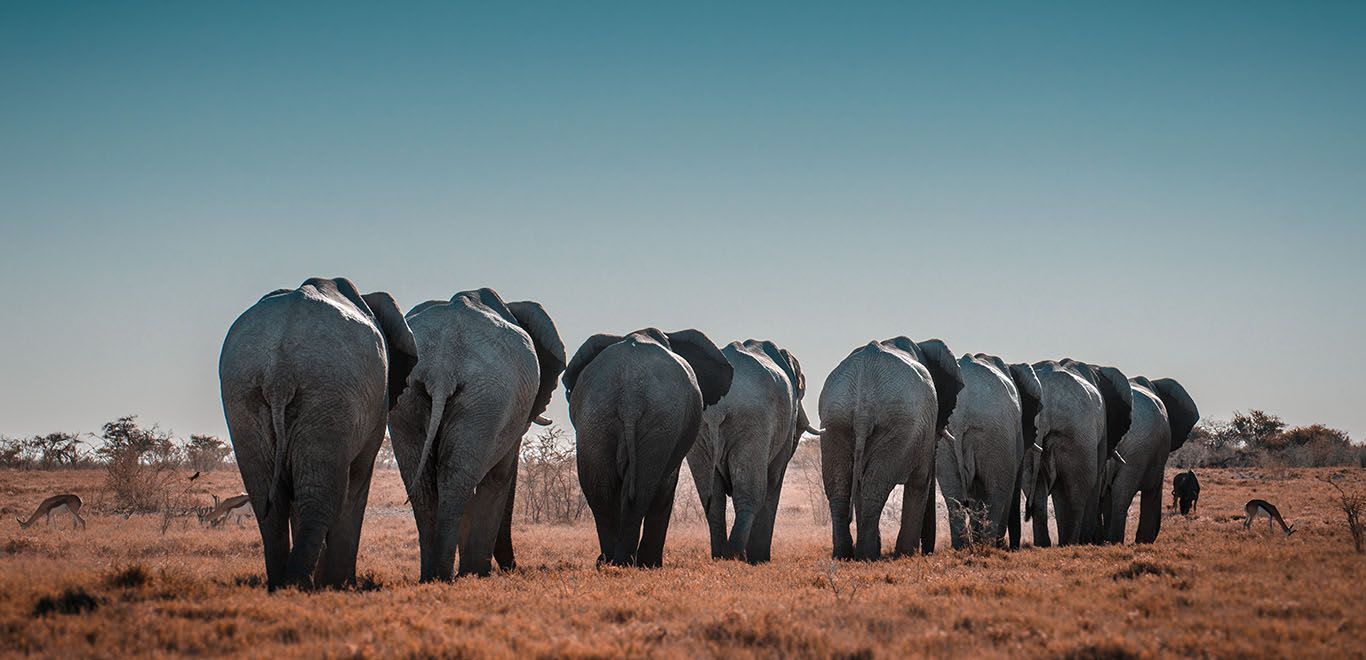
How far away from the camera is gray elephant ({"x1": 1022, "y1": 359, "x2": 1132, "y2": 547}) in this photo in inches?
784

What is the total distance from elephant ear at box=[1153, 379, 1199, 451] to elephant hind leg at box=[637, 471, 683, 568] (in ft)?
53.0

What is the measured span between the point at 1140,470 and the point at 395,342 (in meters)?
17.3

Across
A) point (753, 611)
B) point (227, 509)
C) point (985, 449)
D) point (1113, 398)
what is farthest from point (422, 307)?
point (1113, 398)

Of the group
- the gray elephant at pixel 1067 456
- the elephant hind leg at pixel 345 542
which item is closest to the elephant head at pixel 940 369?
the gray elephant at pixel 1067 456

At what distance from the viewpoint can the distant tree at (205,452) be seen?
58925 millimetres

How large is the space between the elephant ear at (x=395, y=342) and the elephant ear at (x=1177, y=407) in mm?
20017

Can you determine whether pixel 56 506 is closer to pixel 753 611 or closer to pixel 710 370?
pixel 710 370

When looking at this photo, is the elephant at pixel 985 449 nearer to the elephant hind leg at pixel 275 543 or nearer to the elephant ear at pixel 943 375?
the elephant ear at pixel 943 375

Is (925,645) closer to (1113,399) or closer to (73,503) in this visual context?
(1113,399)

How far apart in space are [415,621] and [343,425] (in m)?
2.57

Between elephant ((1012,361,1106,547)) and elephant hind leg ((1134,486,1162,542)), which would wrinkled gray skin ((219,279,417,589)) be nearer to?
elephant ((1012,361,1106,547))

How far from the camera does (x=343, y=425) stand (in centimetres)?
974

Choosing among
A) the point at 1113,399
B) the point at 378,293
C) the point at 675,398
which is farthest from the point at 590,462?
the point at 1113,399

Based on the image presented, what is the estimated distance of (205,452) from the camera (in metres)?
63.6
